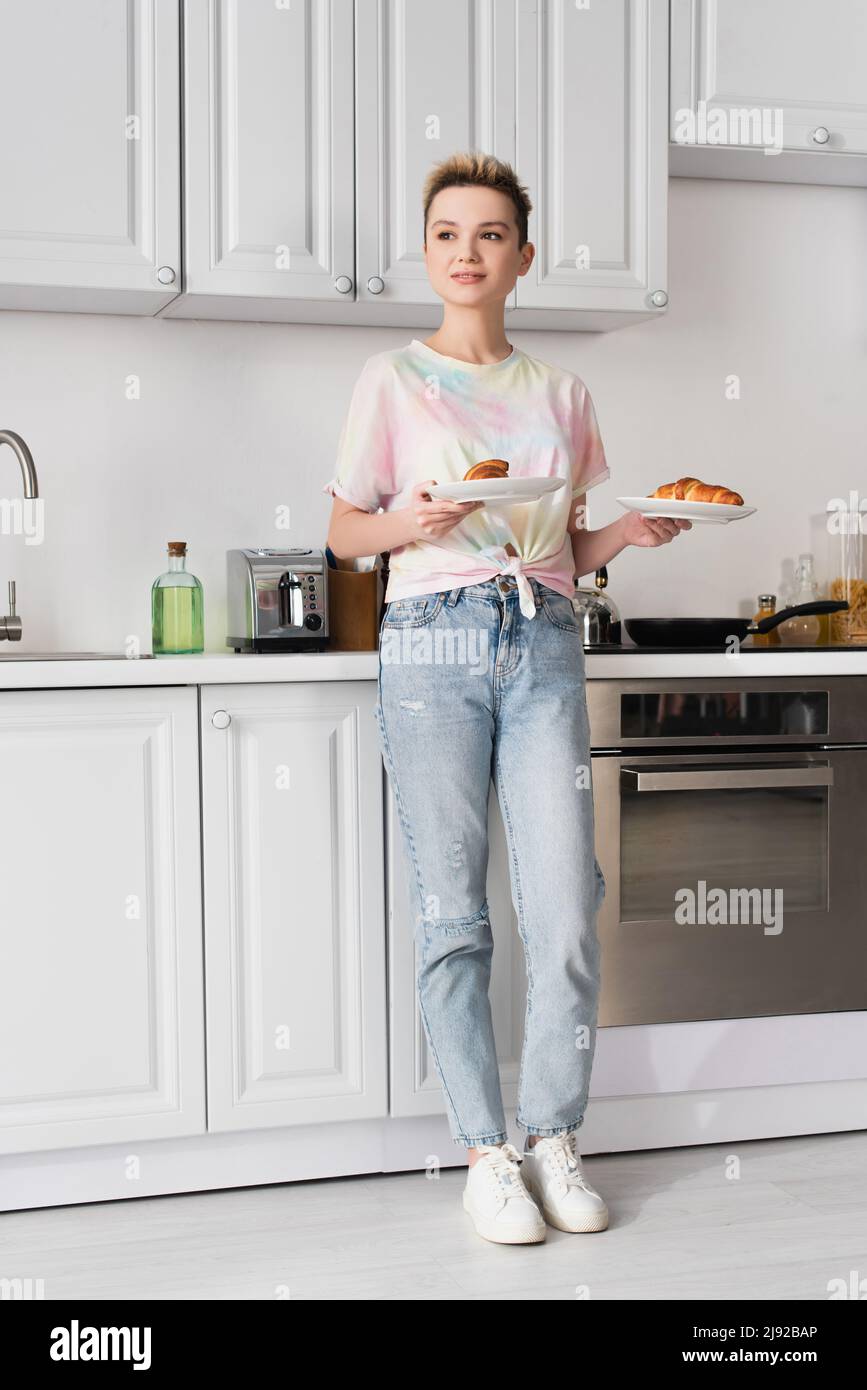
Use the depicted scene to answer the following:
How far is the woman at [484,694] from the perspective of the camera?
199cm

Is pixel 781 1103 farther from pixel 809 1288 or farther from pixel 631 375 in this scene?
pixel 631 375

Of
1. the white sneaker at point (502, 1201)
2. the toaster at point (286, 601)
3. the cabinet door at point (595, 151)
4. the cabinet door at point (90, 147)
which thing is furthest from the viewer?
the cabinet door at point (595, 151)

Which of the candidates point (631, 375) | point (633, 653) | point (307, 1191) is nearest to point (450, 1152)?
point (307, 1191)

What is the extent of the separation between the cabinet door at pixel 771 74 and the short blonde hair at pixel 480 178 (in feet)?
2.49

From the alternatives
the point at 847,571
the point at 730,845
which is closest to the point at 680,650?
the point at 730,845

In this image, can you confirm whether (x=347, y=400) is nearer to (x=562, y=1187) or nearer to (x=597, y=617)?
(x=597, y=617)

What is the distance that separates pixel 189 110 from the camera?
239 centimetres

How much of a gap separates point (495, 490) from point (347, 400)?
3.46 feet

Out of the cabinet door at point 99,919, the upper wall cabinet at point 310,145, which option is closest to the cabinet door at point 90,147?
the upper wall cabinet at point 310,145

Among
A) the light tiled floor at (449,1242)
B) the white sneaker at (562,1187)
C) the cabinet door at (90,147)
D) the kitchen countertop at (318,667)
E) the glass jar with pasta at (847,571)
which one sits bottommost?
the light tiled floor at (449,1242)

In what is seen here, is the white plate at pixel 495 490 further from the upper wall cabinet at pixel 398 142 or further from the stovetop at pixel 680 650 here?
the upper wall cabinet at pixel 398 142

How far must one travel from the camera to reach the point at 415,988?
2287 millimetres
